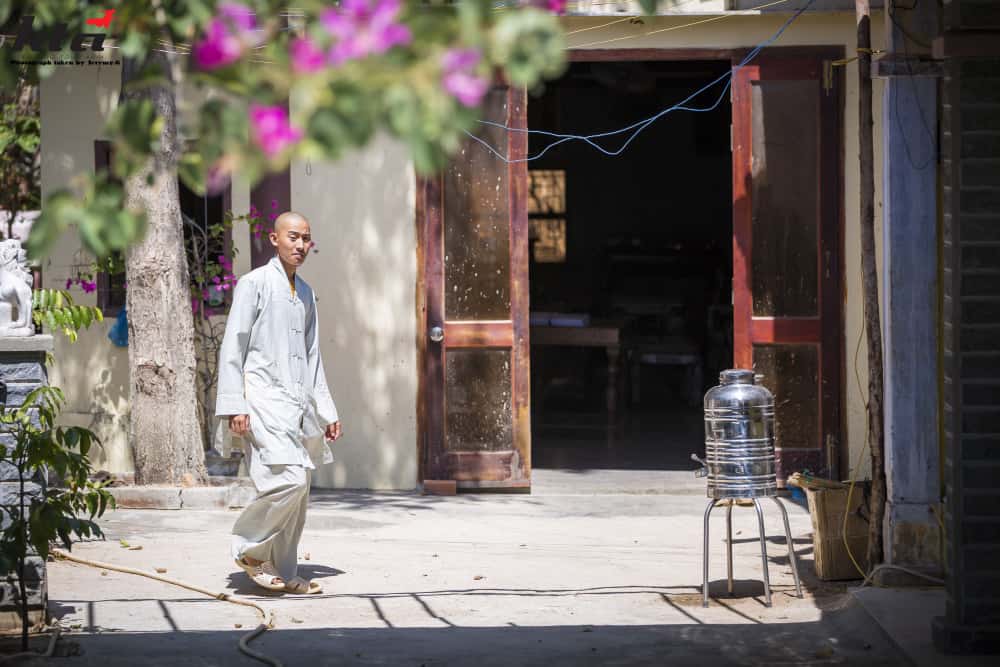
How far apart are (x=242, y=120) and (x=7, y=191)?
11540mm

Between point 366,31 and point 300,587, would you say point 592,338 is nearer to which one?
point 300,587

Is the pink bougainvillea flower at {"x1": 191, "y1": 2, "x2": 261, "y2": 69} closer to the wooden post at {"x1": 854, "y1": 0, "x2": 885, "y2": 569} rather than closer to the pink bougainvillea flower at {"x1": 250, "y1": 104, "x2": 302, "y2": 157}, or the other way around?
the pink bougainvillea flower at {"x1": 250, "y1": 104, "x2": 302, "y2": 157}

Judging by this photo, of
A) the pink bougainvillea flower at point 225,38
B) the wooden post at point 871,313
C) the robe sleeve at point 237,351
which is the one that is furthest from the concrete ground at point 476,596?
the pink bougainvillea flower at point 225,38

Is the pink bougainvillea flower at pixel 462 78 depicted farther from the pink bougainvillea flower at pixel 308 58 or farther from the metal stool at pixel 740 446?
the metal stool at pixel 740 446

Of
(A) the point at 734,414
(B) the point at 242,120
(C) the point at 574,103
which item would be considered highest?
(C) the point at 574,103

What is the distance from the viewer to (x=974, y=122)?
5828 millimetres

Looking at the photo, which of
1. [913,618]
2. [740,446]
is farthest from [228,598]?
[913,618]

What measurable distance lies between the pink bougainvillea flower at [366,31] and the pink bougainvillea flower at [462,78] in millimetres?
86

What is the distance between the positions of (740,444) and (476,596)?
151cm

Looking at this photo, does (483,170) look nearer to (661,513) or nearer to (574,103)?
(661,513)

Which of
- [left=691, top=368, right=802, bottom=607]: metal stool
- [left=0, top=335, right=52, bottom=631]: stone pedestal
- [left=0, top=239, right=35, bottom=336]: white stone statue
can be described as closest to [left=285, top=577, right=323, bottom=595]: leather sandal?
[left=0, top=335, right=52, bottom=631]: stone pedestal

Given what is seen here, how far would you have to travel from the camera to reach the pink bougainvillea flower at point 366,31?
250 cm

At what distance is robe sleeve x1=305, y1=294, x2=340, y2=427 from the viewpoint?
7469 mm

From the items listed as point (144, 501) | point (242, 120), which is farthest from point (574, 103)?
point (242, 120)
